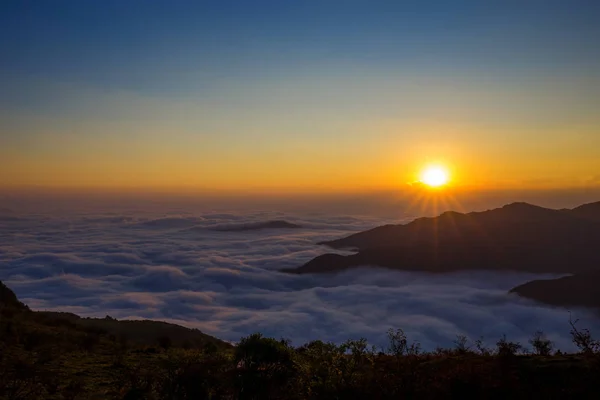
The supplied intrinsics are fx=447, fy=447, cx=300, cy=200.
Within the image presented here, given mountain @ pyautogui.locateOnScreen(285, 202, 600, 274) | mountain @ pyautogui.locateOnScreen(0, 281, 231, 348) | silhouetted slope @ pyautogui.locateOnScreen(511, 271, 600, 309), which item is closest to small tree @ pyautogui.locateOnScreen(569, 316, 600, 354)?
mountain @ pyautogui.locateOnScreen(0, 281, 231, 348)

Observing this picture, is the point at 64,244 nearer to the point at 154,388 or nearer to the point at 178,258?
the point at 178,258

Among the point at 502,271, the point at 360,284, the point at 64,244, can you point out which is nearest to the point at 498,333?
the point at 360,284

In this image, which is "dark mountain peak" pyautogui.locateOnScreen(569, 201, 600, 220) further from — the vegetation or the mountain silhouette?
the vegetation

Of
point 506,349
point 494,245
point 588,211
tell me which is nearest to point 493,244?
point 494,245

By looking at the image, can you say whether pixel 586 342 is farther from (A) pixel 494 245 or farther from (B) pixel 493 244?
(B) pixel 493 244

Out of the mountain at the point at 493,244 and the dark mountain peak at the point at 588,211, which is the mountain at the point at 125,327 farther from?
the dark mountain peak at the point at 588,211

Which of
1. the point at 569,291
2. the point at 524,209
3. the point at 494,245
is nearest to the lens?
the point at 569,291

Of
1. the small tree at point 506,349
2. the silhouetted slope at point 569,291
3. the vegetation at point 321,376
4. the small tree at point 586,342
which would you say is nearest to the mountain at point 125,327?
the vegetation at point 321,376
